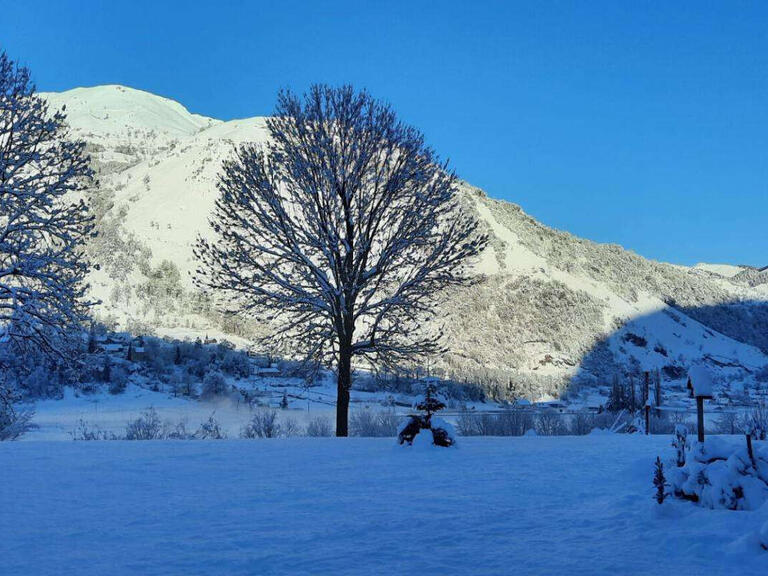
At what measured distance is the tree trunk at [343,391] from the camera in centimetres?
1468

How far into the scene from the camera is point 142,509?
5238 mm

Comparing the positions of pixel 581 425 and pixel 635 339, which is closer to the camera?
pixel 581 425

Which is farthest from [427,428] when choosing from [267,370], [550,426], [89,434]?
[267,370]

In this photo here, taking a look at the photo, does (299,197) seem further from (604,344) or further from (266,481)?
(604,344)

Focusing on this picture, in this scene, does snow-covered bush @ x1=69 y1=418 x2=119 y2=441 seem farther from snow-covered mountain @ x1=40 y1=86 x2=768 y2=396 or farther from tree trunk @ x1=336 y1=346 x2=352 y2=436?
snow-covered mountain @ x1=40 y1=86 x2=768 y2=396

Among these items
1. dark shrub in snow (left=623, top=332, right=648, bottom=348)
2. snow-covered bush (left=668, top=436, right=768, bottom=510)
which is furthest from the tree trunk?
dark shrub in snow (left=623, top=332, right=648, bottom=348)

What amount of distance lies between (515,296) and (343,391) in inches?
1957

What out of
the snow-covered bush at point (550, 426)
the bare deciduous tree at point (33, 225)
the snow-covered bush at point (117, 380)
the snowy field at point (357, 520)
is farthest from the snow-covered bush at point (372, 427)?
the snow-covered bush at point (117, 380)

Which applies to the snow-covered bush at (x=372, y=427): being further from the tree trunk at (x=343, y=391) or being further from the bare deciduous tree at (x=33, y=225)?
the bare deciduous tree at (x=33, y=225)

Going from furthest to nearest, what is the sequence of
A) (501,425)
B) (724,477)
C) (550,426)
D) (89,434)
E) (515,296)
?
1. (515,296)
2. (550,426)
3. (501,425)
4. (89,434)
5. (724,477)

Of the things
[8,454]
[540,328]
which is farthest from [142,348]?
[540,328]

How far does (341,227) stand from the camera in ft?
49.5

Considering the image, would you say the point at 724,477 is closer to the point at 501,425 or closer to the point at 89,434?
the point at 501,425

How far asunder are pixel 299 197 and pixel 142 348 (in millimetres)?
26025
